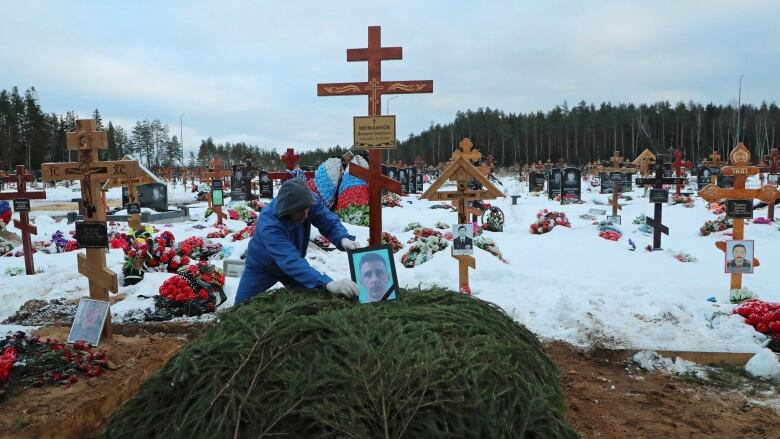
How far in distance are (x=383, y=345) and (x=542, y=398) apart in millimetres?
706

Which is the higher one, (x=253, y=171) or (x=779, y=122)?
(x=779, y=122)

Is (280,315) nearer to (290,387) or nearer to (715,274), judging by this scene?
(290,387)

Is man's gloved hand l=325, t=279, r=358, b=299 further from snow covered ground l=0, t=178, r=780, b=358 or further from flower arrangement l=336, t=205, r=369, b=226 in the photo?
flower arrangement l=336, t=205, r=369, b=226

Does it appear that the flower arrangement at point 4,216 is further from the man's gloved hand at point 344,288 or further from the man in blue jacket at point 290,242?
the man's gloved hand at point 344,288

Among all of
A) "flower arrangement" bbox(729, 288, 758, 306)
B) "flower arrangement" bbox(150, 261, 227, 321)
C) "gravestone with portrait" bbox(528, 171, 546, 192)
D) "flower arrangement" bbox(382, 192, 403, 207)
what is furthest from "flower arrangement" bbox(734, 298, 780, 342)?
"gravestone with portrait" bbox(528, 171, 546, 192)

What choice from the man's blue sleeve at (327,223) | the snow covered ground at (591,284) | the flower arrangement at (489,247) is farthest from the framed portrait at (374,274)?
the flower arrangement at (489,247)

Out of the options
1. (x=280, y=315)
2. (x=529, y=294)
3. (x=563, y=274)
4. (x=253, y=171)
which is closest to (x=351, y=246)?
(x=280, y=315)

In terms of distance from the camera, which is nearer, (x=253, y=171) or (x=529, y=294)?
(x=529, y=294)

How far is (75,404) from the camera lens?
3.35m

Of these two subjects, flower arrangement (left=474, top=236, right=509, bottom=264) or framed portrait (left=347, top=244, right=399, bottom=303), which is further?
flower arrangement (left=474, top=236, right=509, bottom=264)

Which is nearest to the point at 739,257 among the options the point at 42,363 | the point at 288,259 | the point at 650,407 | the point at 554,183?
the point at 650,407

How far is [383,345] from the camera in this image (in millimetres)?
2285

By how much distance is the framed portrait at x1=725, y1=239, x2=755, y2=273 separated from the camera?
22.1ft

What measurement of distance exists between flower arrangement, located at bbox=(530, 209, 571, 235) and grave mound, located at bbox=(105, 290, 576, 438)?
1189 cm
